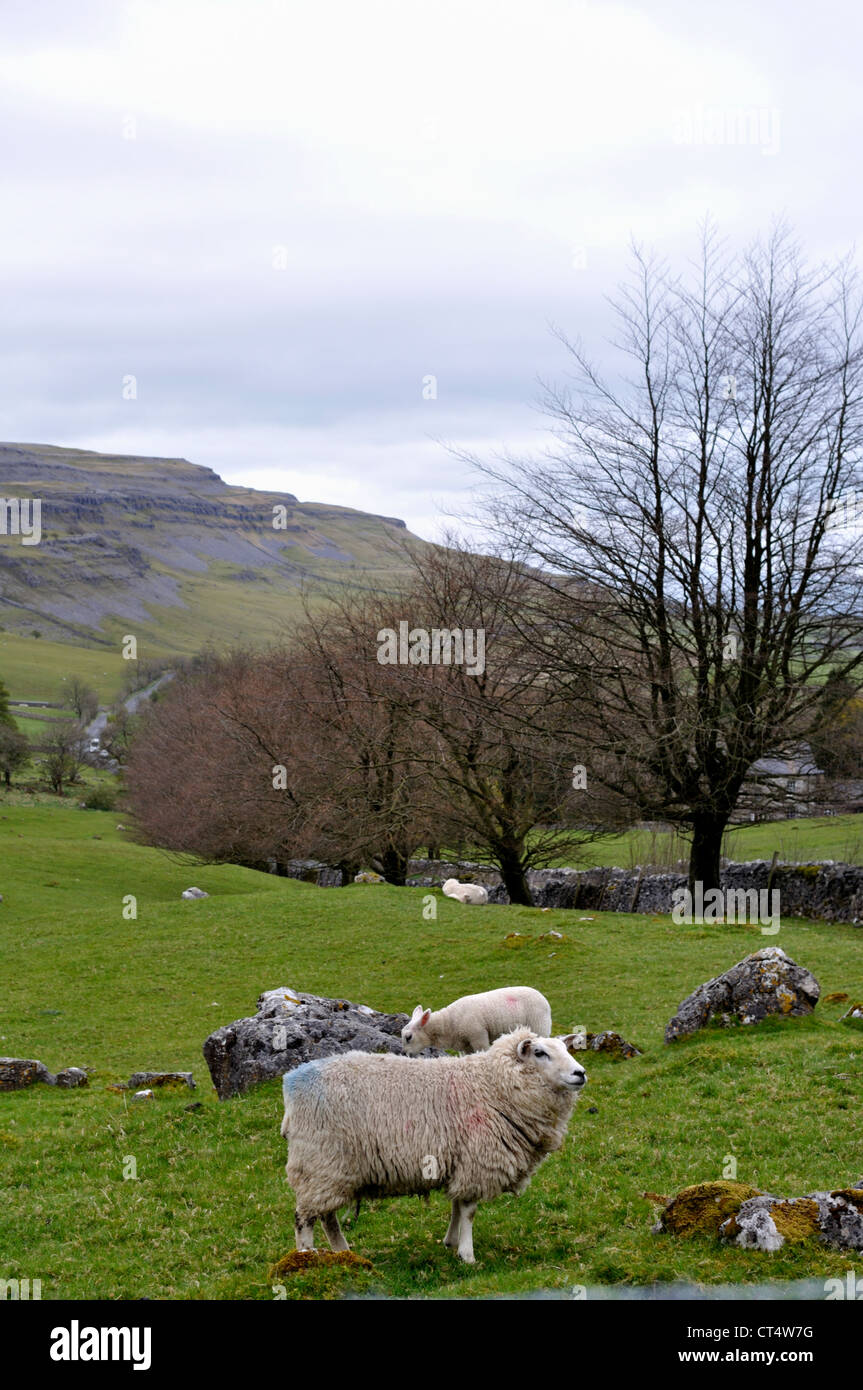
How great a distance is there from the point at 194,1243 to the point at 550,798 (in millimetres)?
23889

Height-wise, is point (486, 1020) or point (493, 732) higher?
point (493, 732)

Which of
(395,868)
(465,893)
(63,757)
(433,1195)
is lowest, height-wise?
(395,868)

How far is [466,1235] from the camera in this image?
7.93m

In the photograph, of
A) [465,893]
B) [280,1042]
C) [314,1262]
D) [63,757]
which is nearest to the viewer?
[314,1262]

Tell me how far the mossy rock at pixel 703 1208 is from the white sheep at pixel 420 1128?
110cm

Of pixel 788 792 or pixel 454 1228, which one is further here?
pixel 788 792

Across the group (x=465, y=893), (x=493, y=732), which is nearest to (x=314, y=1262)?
(x=493, y=732)

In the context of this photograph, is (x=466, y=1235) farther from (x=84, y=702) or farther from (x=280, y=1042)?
(x=84, y=702)

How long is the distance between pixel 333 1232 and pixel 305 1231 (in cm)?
24

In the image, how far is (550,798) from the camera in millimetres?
31984

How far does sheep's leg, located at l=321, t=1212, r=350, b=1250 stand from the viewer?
8.02 m

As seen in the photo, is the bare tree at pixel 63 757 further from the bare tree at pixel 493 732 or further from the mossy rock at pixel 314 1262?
the mossy rock at pixel 314 1262

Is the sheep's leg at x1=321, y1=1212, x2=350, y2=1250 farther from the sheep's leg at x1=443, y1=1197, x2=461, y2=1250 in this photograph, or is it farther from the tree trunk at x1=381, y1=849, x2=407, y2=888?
the tree trunk at x1=381, y1=849, x2=407, y2=888
